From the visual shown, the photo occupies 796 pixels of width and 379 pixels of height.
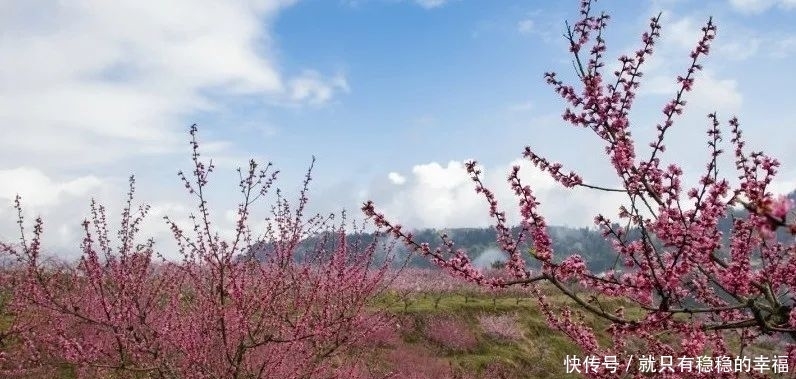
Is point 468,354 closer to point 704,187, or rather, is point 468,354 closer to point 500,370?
point 500,370

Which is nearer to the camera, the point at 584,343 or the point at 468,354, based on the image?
the point at 584,343

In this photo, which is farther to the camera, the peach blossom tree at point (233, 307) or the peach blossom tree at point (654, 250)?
the peach blossom tree at point (233, 307)

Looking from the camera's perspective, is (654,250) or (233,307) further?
(233,307)

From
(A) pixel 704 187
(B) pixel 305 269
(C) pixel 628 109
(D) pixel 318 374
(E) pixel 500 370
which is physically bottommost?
(E) pixel 500 370

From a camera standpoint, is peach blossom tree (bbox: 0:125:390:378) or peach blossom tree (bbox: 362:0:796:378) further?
peach blossom tree (bbox: 0:125:390:378)

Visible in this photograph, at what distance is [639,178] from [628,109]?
65 cm

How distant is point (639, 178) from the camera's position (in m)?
4.62

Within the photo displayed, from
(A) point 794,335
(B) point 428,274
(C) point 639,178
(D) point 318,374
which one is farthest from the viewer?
(B) point 428,274

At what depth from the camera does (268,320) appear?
Answer: 21.8 ft

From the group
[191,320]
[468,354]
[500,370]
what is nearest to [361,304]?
[191,320]

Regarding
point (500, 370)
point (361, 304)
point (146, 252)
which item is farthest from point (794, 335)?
point (500, 370)

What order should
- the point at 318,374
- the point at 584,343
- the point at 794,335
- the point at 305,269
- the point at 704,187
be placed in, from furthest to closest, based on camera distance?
1. the point at 318,374
2. the point at 305,269
3. the point at 584,343
4. the point at 704,187
5. the point at 794,335

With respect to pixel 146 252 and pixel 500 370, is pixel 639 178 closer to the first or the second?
pixel 146 252

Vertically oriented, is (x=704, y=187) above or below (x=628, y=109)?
below
